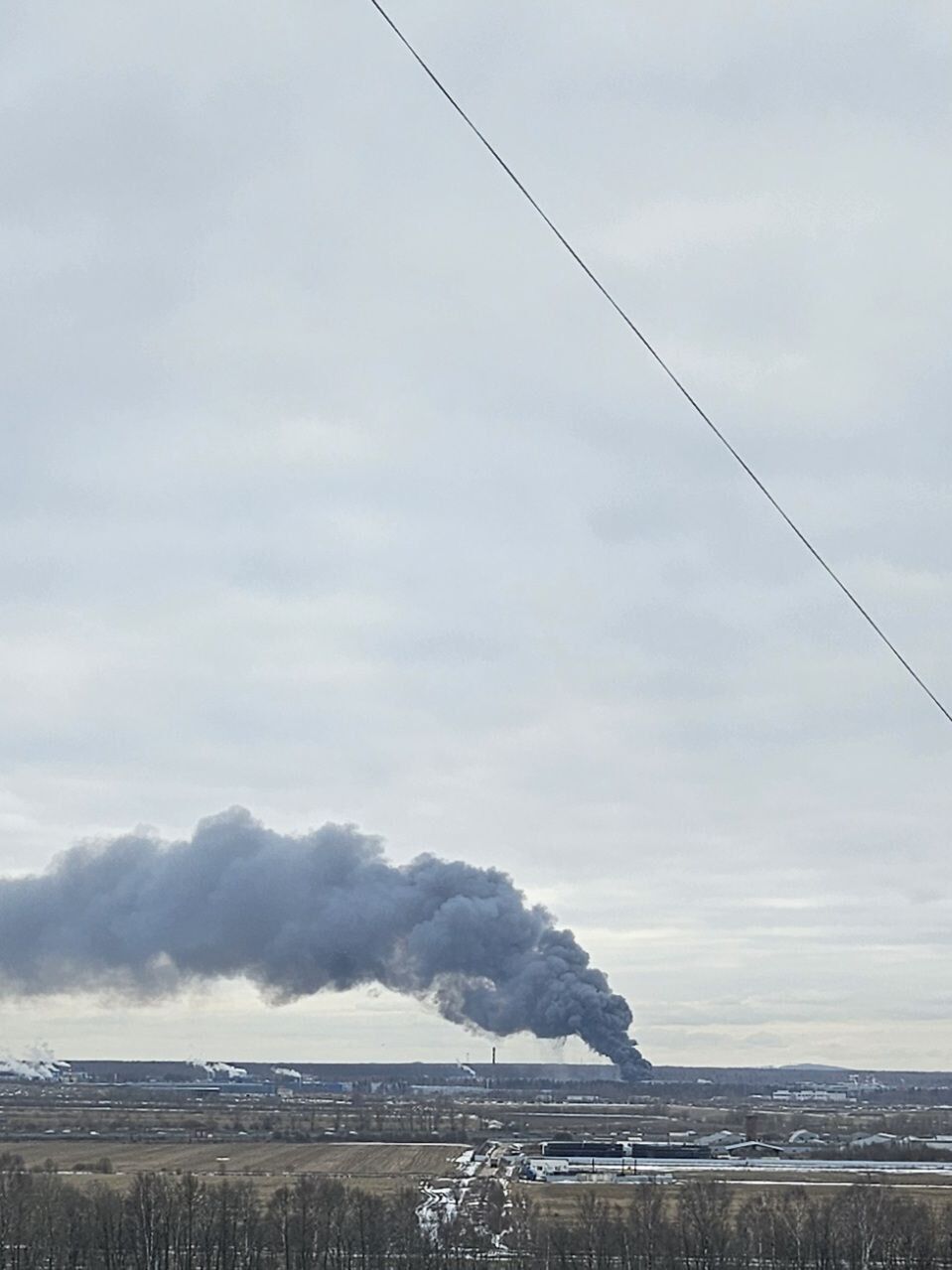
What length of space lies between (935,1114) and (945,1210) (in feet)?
419

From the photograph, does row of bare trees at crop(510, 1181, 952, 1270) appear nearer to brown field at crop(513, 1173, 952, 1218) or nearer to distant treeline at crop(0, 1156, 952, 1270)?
distant treeline at crop(0, 1156, 952, 1270)

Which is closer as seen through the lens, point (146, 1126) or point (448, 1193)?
point (448, 1193)

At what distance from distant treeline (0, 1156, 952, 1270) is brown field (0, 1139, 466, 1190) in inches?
634

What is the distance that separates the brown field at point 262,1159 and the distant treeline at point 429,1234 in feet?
52.9

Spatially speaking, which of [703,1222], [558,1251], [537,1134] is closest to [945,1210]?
[703,1222]

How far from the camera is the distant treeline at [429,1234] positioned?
199 ft

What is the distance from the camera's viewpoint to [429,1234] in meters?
62.5

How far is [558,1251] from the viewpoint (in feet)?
197

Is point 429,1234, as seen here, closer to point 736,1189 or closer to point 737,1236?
point 737,1236

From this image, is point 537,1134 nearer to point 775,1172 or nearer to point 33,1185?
point 775,1172

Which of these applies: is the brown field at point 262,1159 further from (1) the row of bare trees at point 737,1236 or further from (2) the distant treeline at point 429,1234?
(1) the row of bare trees at point 737,1236

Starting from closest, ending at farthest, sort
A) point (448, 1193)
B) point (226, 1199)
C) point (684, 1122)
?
1. point (226, 1199)
2. point (448, 1193)
3. point (684, 1122)

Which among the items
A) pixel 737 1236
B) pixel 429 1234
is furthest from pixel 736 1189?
pixel 429 1234

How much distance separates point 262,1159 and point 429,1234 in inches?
1777
